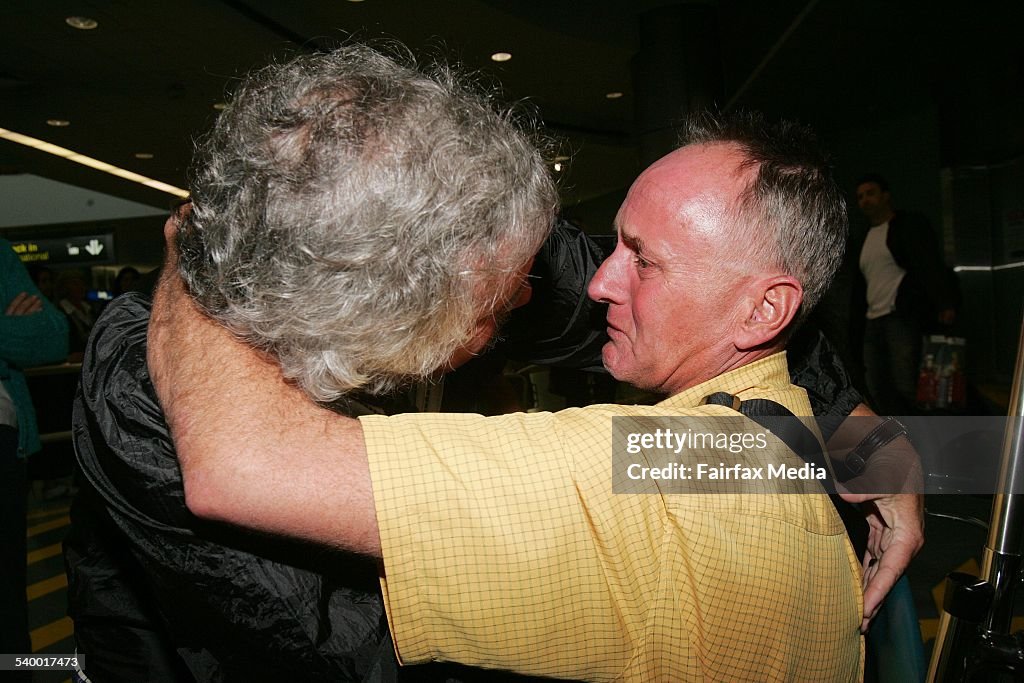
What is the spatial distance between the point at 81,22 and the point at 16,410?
5.03m

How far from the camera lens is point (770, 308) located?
116 centimetres

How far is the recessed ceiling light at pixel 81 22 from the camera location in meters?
5.55

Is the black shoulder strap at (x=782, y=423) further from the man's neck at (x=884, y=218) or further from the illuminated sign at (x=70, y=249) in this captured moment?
the illuminated sign at (x=70, y=249)

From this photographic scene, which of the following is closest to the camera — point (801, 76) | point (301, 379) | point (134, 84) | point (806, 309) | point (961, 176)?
point (301, 379)

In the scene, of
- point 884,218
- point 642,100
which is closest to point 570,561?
point 884,218

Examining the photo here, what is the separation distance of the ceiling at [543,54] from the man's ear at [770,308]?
3.58 metres

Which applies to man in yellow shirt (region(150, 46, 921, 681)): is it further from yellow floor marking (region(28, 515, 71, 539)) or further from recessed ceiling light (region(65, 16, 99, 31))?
recessed ceiling light (region(65, 16, 99, 31))

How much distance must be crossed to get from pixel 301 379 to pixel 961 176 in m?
9.61

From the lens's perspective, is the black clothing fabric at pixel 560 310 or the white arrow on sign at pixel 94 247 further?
the white arrow on sign at pixel 94 247

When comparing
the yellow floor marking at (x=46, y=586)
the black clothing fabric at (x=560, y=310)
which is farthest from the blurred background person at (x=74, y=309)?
the black clothing fabric at (x=560, y=310)

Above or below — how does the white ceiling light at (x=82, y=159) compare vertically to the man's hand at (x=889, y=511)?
above

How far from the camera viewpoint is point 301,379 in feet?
2.67

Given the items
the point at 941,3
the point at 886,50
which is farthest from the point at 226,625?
the point at 886,50

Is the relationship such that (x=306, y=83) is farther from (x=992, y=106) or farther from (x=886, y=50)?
(x=992, y=106)
